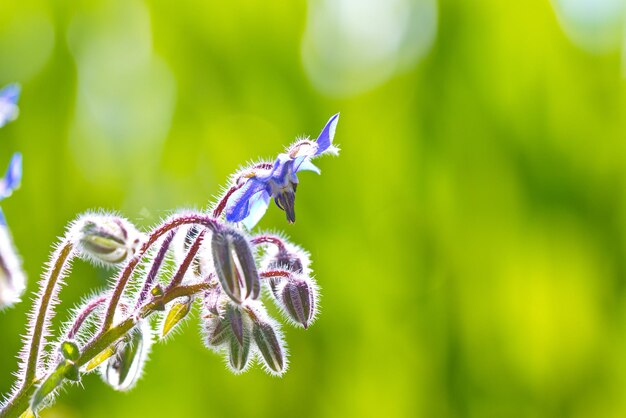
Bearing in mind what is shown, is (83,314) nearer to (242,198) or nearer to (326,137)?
(242,198)

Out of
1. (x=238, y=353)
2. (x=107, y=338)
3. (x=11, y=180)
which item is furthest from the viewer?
(x=238, y=353)

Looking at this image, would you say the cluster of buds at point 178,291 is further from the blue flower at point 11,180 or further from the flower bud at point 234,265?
the blue flower at point 11,180

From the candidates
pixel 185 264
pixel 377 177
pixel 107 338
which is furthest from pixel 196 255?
pixel 377 177

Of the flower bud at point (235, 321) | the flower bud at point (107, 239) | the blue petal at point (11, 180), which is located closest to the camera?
the blue petal at point (11, 180)

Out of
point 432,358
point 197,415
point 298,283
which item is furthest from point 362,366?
point 298,283

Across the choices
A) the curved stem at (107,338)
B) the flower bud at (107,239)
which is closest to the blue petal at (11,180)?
the flower bud at (107,239)

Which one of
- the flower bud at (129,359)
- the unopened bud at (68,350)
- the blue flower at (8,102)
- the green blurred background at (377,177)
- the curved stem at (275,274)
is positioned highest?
the green blurred background at (377,177)

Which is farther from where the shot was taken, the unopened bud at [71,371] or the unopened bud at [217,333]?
the unopened bud at [217,333]

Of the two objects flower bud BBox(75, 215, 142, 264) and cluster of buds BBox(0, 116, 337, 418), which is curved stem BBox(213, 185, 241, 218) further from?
flower bud BBox(75, 215, 142, 264)
